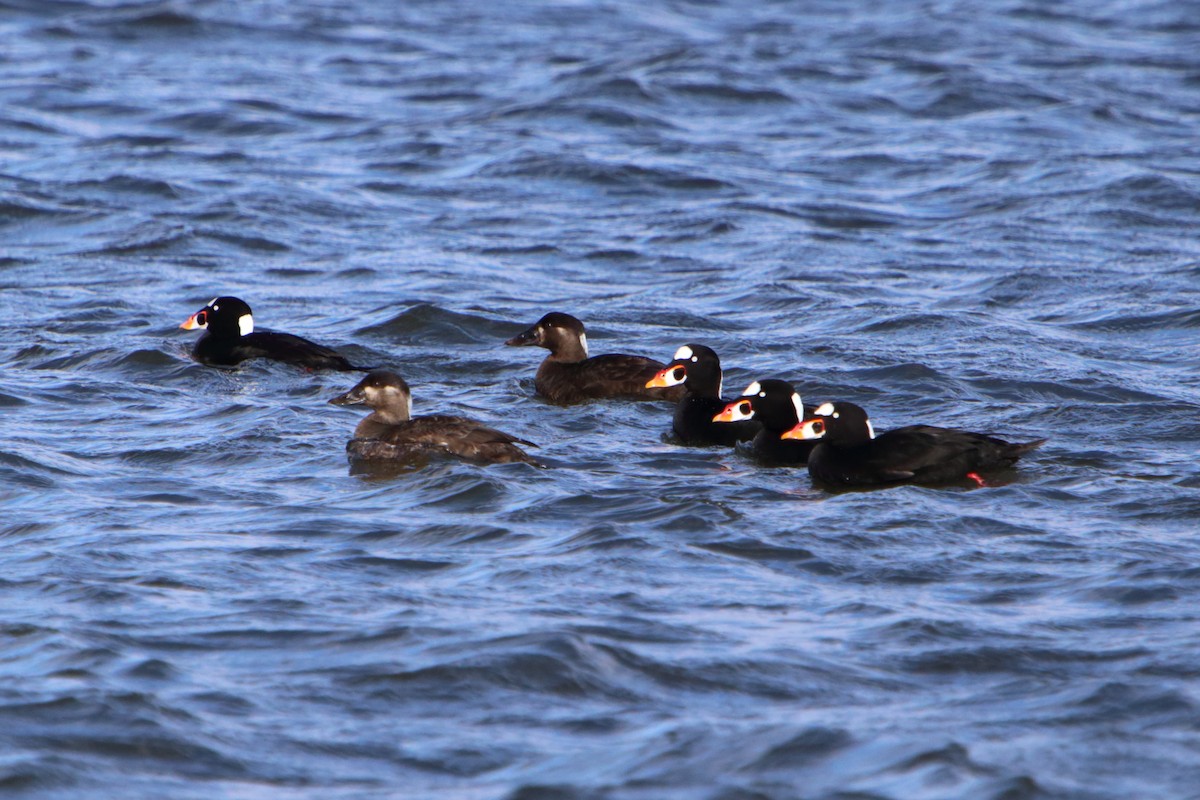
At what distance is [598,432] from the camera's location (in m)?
10.8

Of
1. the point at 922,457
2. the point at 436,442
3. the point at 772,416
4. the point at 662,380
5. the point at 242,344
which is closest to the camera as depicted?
the point at 922,457

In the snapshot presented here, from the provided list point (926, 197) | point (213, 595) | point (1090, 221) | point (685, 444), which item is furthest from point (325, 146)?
point (213, 595)

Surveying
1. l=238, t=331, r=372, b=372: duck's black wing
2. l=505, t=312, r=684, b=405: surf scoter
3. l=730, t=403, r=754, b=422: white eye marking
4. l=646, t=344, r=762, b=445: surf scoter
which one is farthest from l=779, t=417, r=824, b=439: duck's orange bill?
l=238, t=331, r=372, b=372: duck's black wing

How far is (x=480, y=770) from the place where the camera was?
239 inches

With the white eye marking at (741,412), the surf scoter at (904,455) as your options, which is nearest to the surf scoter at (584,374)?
the white eye marking at (741,412)

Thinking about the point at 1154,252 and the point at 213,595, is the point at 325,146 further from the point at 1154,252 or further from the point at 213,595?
the point at 213,595

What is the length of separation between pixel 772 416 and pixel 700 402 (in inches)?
21.6

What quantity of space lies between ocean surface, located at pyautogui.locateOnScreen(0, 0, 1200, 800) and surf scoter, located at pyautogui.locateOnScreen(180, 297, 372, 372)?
0.22m

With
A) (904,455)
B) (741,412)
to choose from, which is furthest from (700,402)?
(904,455)

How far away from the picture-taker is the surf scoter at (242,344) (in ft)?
39.8

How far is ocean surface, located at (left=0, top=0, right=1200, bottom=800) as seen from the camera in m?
6.35

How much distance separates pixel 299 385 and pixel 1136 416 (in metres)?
5.28

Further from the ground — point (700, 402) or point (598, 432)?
point (700, 402)

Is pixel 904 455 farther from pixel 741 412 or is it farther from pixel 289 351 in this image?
pixel 289 351
